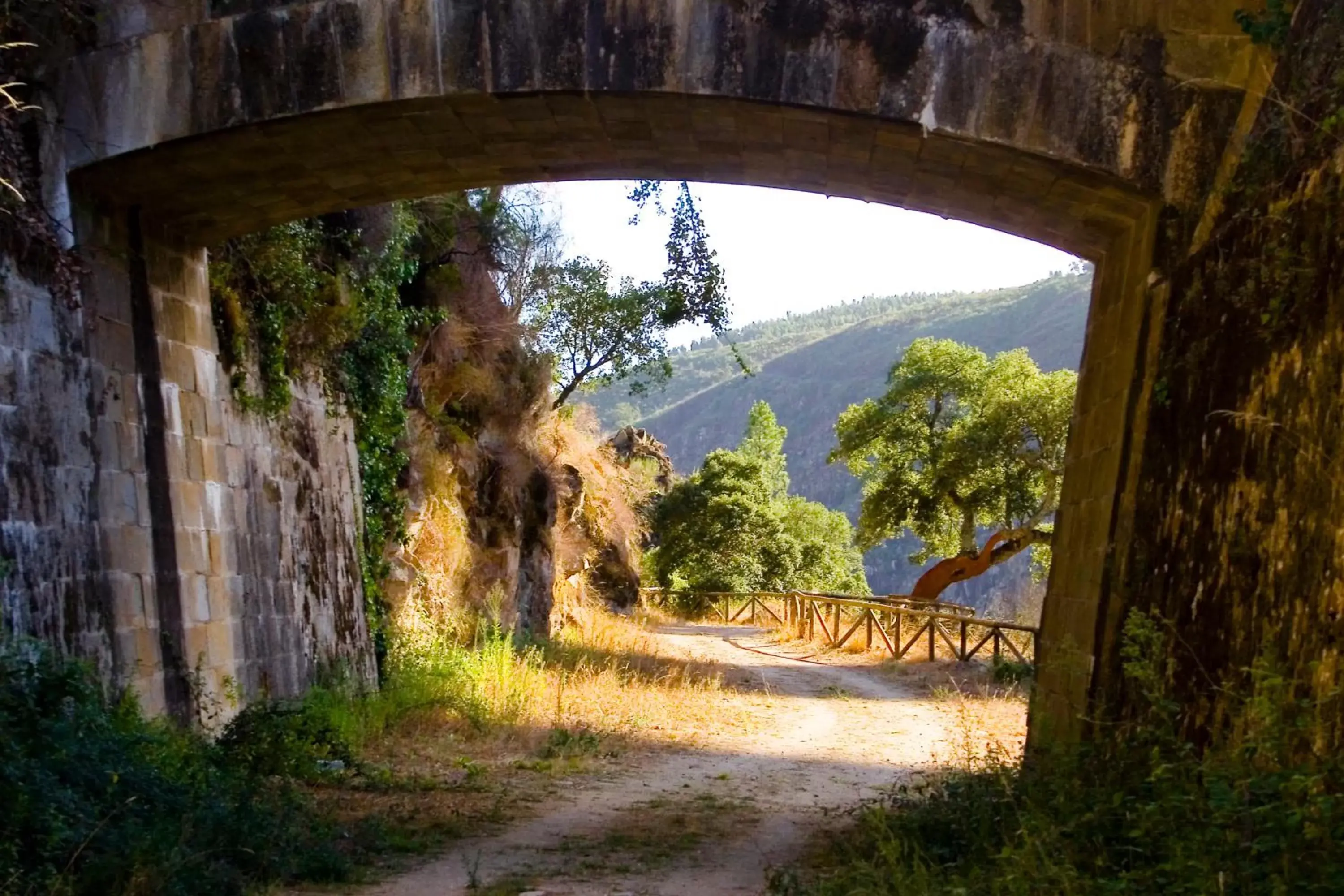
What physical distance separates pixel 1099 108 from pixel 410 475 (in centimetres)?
1001

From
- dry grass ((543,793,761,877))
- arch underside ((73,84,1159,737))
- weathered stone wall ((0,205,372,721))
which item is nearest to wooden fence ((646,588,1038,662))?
dry grass ((543,793,761,877))

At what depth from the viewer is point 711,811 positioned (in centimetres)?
823

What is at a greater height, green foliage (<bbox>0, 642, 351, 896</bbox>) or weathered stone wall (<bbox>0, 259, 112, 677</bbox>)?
weathered stone wall (<bbox>0, 259, 112, 677</bbox>)

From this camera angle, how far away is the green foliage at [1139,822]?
3609 millimetres

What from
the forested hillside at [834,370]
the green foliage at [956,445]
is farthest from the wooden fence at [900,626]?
the forested hillside at [834,370]

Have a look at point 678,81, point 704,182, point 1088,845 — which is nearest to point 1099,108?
point 678,81

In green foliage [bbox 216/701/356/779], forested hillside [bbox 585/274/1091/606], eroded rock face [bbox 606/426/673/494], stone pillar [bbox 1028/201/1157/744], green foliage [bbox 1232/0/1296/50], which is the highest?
forested hillside [bbox 585/274/1091/606]

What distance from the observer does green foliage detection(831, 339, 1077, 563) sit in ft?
91.7

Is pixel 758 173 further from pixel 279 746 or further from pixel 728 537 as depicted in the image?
pixel 728 537

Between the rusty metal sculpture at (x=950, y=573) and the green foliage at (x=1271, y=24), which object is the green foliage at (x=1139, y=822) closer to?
the green foliage at (x=1271, y=24)

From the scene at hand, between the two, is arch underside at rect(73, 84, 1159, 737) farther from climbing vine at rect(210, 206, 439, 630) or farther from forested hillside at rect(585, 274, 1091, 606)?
forested hillside at rect(585, 274, 1091, 606)

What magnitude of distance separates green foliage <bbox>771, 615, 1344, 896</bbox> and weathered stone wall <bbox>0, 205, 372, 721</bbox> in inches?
170

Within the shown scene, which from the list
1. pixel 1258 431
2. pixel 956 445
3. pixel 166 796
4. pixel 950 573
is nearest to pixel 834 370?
pixel 956 445

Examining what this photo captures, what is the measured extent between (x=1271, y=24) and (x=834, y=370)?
13349 centimetres
